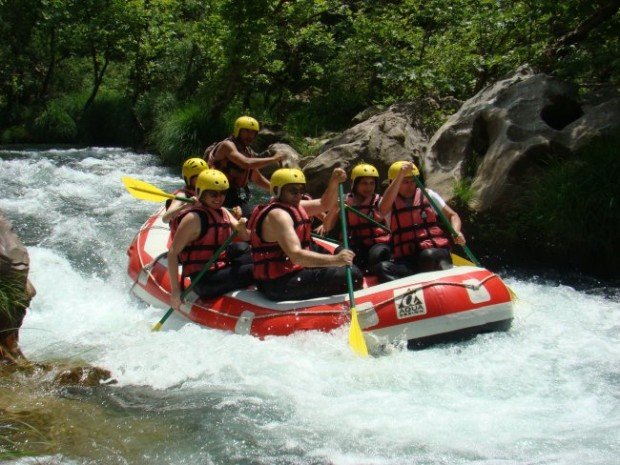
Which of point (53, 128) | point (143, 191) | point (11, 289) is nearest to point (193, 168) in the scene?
Answer: point (143, 191)

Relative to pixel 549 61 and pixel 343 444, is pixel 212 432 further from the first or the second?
pixel 549 61

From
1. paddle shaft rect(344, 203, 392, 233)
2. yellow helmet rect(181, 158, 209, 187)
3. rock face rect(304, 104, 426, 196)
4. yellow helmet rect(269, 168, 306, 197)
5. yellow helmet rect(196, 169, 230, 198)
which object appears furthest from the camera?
rock face rect(304, 104, 426, 196)

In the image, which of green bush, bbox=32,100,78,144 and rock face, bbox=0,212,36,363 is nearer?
rock face, bbox=0,212,36,363

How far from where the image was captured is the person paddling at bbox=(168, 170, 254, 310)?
5.07 meters

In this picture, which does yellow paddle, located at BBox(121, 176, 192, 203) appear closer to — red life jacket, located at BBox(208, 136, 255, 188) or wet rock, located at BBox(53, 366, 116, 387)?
red life jacket, located at BBox(208, 136, 255, 188)

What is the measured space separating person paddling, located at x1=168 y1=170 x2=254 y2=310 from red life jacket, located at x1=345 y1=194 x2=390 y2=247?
0.86 meters

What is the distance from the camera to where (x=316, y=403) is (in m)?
3.91

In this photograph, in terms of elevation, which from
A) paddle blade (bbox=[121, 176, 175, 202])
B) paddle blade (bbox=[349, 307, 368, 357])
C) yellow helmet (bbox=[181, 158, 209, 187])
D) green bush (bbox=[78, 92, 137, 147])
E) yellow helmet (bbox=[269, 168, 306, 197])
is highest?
yellow helmet (bbox=[269, 168, 306, 197])

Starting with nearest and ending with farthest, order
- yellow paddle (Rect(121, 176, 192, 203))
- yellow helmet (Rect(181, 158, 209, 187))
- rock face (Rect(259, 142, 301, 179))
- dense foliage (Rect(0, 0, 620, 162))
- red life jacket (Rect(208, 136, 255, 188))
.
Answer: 1. yellow helmet (Rect(181, 158, 209, 187))
2. yellow paddle (Rect(121, 176, 192, 203))
3. red life jacket (Rect(208, 136, 255, 188))
4. dense foliage (Rect(0, 0, 620, 162))
5. rock face (Rect(259, 142, 301, 179))

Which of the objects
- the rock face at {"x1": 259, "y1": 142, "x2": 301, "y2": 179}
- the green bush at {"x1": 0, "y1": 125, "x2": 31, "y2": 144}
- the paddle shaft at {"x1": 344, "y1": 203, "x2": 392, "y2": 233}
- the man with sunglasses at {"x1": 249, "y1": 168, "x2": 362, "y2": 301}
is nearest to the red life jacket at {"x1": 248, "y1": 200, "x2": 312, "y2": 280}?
the man with sunglasses at {"x1": 249, "y1": 168, "x2": 362, "y2": 301}

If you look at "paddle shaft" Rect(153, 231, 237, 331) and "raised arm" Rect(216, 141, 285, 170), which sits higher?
"raised arm" Rect(216, 141, 285, 170)

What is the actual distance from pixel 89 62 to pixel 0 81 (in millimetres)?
3393

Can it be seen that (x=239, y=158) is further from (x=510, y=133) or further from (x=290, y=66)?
(x=290, y=66)

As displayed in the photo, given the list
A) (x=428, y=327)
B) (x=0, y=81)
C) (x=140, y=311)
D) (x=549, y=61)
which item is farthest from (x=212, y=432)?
(x=0, y=81)
